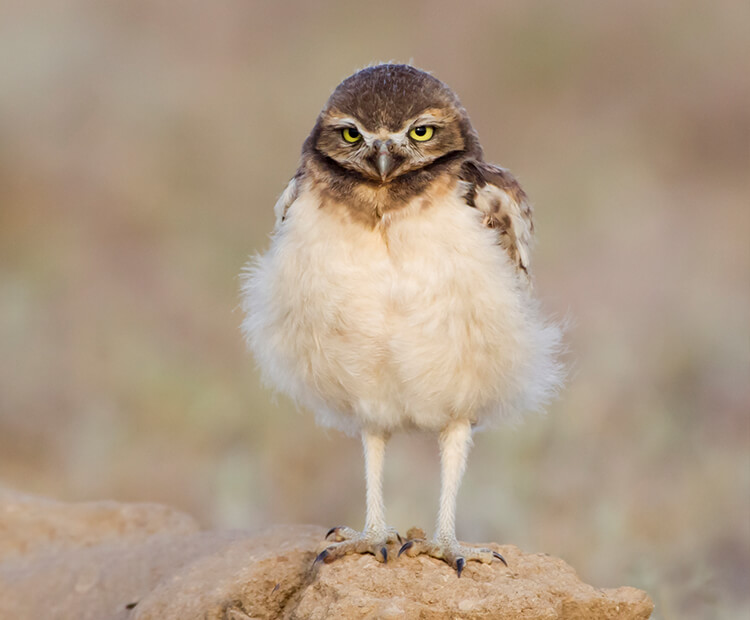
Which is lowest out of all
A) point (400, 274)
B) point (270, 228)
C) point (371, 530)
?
point (371, 530)

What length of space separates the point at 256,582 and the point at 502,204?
192cm

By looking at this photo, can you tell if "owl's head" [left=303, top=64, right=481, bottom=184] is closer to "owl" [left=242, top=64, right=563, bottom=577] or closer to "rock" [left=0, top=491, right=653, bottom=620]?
"owl" [left=242, top=64, right=563, bottom=577]

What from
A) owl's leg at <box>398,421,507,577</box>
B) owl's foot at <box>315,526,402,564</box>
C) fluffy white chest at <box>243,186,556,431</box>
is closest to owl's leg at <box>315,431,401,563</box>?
owl's foot at <box>315,526,402,564</box>

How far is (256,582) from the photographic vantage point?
464 cm

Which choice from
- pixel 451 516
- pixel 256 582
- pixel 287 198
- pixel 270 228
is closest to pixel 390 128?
pixel 287 198

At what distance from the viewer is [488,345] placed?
15.5 ft

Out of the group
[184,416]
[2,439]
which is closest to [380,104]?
[184,416]

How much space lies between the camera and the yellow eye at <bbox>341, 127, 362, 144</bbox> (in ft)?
15.1

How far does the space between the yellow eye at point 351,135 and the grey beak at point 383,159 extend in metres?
0.15

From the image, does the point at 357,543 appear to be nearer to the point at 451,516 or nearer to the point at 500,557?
the point at 451,516

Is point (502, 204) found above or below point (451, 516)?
above

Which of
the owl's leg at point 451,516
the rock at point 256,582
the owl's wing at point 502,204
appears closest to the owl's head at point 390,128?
the owl's wing at point 502,204

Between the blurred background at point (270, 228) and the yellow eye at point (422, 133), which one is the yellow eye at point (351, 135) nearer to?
the yellow eye at point (422, 133)

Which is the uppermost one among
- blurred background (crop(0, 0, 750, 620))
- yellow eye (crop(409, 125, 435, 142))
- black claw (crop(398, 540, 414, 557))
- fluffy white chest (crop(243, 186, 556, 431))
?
blurred background (crop(0, 0, 750, 620))
